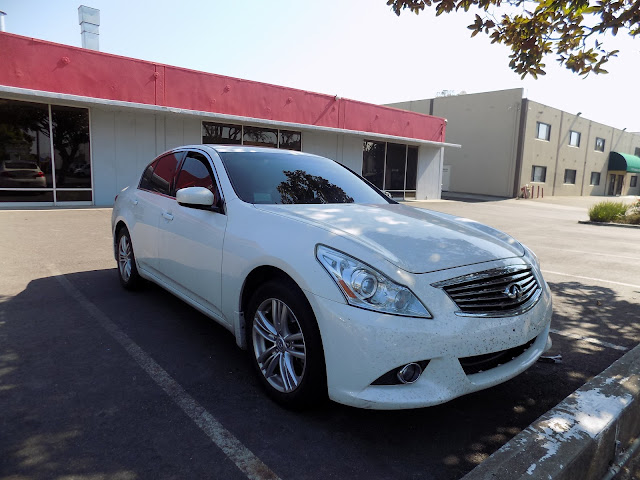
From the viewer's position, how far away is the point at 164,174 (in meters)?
4.64

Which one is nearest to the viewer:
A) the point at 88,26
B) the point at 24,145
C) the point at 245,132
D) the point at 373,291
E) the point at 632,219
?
the point at 373,291

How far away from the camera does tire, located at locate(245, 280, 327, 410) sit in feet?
8.23

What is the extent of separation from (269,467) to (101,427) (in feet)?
3.38

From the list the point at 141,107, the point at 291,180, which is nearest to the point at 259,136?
the point at 141,107

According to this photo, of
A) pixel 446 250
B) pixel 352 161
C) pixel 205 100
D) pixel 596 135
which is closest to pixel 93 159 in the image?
pixel 205 100

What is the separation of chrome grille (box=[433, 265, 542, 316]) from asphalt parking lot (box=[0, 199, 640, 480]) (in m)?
0.74

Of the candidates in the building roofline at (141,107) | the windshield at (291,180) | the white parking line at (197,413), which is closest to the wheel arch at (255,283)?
the white parking line at (197,413)

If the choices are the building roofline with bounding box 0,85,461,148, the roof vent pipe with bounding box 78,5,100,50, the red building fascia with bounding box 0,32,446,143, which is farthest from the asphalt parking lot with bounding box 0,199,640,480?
the roof vent pipe with bounding box 78,5,100,50

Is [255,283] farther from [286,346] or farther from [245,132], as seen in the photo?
[245,132]

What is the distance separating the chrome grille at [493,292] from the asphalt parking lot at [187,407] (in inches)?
29.2

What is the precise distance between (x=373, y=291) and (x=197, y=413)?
52.7 inches

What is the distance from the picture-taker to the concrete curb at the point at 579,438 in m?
1.95

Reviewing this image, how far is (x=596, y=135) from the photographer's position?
43.7 meters

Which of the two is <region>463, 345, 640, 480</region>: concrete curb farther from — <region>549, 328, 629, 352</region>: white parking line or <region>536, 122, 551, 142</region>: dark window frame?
<region>536, 122, 551, 142</region>: dark window frame
